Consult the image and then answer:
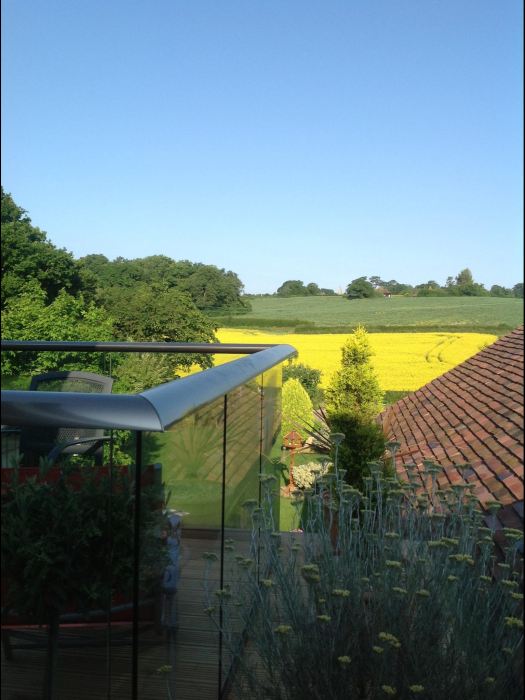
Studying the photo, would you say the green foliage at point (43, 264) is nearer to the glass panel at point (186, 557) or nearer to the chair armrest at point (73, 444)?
the glass panel at point (186, 557)

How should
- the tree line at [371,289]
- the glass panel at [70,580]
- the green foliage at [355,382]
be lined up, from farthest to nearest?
the tree line at [371,289] < the green foliage at [355,382] < the glass panel at [70,580]

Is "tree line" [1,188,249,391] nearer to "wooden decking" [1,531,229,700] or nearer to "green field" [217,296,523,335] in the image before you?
"wooden decking" [1,531,229,700]

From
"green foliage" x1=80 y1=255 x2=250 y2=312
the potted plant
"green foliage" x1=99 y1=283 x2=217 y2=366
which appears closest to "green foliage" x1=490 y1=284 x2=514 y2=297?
"green foliage" x1=80 y1=255 x2=250 y2=312

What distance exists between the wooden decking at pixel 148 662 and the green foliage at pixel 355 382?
762 centimetres

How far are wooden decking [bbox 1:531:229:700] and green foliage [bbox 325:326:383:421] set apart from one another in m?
7.62

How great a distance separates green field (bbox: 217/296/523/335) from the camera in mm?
23906

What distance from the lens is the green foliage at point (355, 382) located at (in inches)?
380

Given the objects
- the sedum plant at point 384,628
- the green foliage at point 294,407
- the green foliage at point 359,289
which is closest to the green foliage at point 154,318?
the green foliage at point 294,407

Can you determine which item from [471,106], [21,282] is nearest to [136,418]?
[21,282]

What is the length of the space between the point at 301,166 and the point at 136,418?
88.5 feet

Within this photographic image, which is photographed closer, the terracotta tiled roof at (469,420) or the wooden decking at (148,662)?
the wooden decking at (148,662)

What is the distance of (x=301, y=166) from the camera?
2717 centimetres

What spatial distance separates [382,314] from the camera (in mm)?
26781

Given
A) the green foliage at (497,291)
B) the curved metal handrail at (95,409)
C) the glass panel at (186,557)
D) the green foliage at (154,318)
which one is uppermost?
the green foliage at (497,291)
